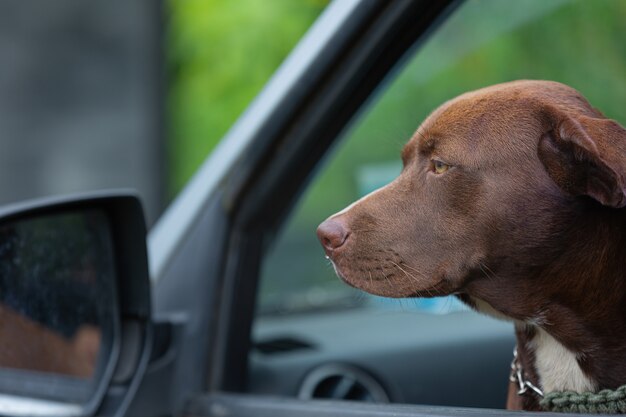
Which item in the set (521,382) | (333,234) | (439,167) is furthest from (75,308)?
(521,382)

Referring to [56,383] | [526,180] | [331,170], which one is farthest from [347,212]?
[331,170]

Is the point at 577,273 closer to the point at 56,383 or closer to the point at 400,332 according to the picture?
the point at 56,383

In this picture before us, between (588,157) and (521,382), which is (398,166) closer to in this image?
(521,382)

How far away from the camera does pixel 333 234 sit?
2244 mm

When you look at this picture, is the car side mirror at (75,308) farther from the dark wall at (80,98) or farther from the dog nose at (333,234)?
the dark wall at (80,98)

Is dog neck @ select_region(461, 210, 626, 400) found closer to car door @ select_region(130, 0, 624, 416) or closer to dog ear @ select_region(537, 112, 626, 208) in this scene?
dog ear @ select_region(537, 112, 626, 208)

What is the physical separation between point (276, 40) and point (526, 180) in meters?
8.12

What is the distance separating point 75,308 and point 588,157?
4.30ft

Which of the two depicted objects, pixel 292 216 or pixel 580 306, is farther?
pixel 292 216

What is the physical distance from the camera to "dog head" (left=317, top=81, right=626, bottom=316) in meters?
2.07

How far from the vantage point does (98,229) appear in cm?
262

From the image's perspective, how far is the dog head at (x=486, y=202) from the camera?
207 centimetres

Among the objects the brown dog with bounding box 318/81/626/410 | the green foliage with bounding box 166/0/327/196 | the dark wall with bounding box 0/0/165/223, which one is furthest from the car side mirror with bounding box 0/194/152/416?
the dark wall with bounding box 0/0/165/223

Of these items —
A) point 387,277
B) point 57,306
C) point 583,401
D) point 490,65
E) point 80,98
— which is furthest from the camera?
point 80,98
